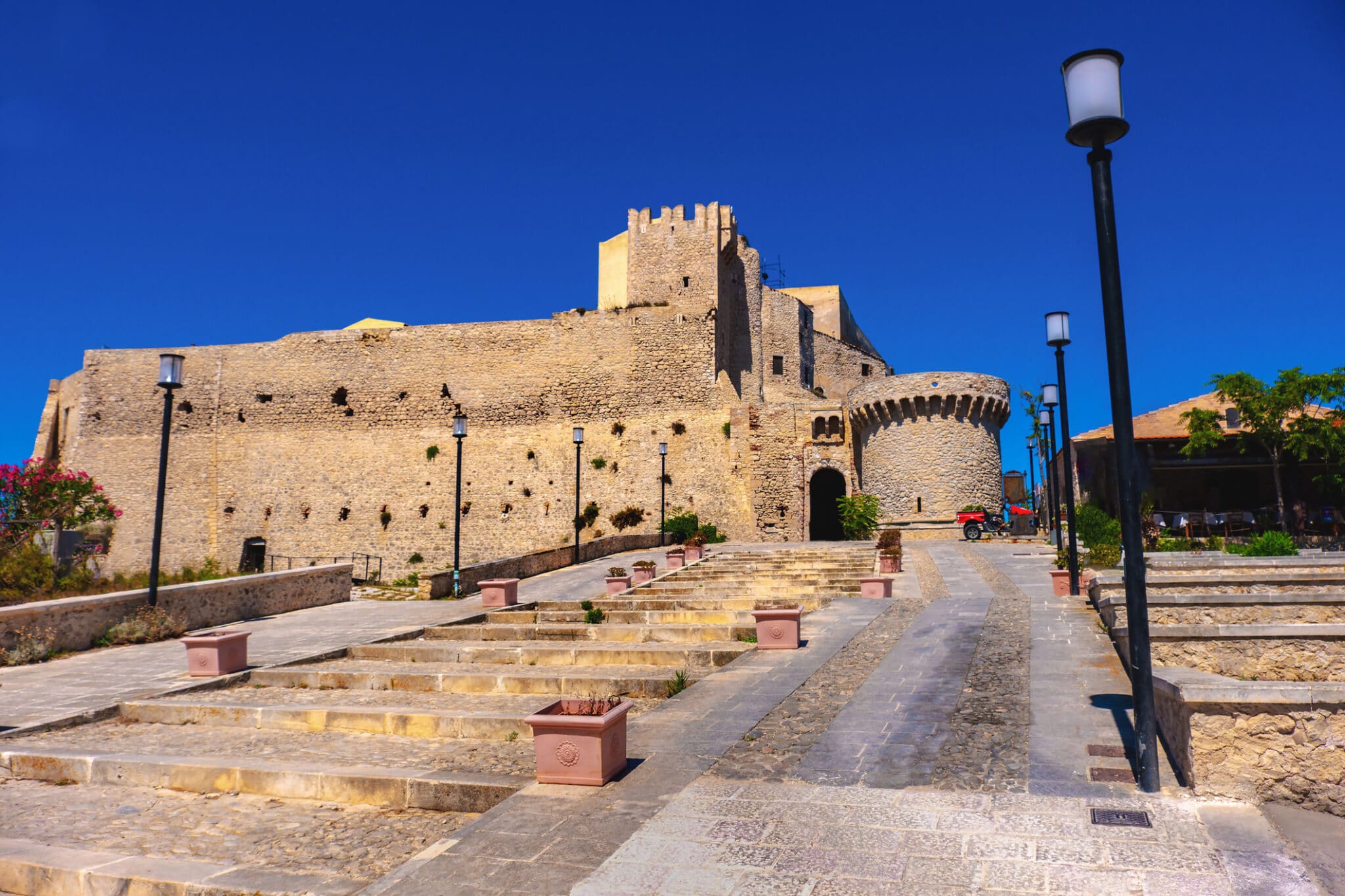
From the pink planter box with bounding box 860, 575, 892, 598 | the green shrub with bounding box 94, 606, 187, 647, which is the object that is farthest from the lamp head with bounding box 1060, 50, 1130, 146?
the green shrub with bounding box 94, 606, 187, 647

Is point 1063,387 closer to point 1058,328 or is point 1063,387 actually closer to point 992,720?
point 1058,328

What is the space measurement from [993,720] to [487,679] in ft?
15.9

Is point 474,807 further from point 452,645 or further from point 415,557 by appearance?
point 415,557

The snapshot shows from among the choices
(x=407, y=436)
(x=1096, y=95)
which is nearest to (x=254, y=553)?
(x=407, y=436)

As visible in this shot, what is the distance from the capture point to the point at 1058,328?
37.7 ft

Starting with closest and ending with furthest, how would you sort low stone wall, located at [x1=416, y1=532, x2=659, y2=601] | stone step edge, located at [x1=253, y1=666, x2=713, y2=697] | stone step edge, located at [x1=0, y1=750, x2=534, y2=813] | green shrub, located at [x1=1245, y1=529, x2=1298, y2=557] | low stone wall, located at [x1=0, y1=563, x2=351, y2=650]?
stone step edge, located at [x1=0, y1=750, x2=534, y2=813] < stone step edge, located at [x1=253, y1=666, x2=713, y2=697] < low stone wall, located at [x1=0, y1=563, x2=351, y2=650] < green shrub, located at [x1=1245, y1=529, x2=1298, y2=557] < low stone wall, located at [x1=416, y1=532, x2=659, y2=601]

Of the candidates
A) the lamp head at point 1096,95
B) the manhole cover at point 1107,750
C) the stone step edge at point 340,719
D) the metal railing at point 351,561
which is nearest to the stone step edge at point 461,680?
the stone step edge at point 340,719

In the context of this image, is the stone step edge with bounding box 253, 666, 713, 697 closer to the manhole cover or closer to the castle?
the manhole cover

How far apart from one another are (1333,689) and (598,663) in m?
6.61

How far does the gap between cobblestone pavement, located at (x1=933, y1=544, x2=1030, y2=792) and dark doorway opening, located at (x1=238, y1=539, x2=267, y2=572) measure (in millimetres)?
31880

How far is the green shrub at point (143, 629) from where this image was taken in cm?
1136

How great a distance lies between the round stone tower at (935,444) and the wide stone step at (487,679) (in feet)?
72.8

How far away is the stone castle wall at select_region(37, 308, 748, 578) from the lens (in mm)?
31078

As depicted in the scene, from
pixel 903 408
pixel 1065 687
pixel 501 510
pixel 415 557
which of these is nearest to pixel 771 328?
pixel 903 408
